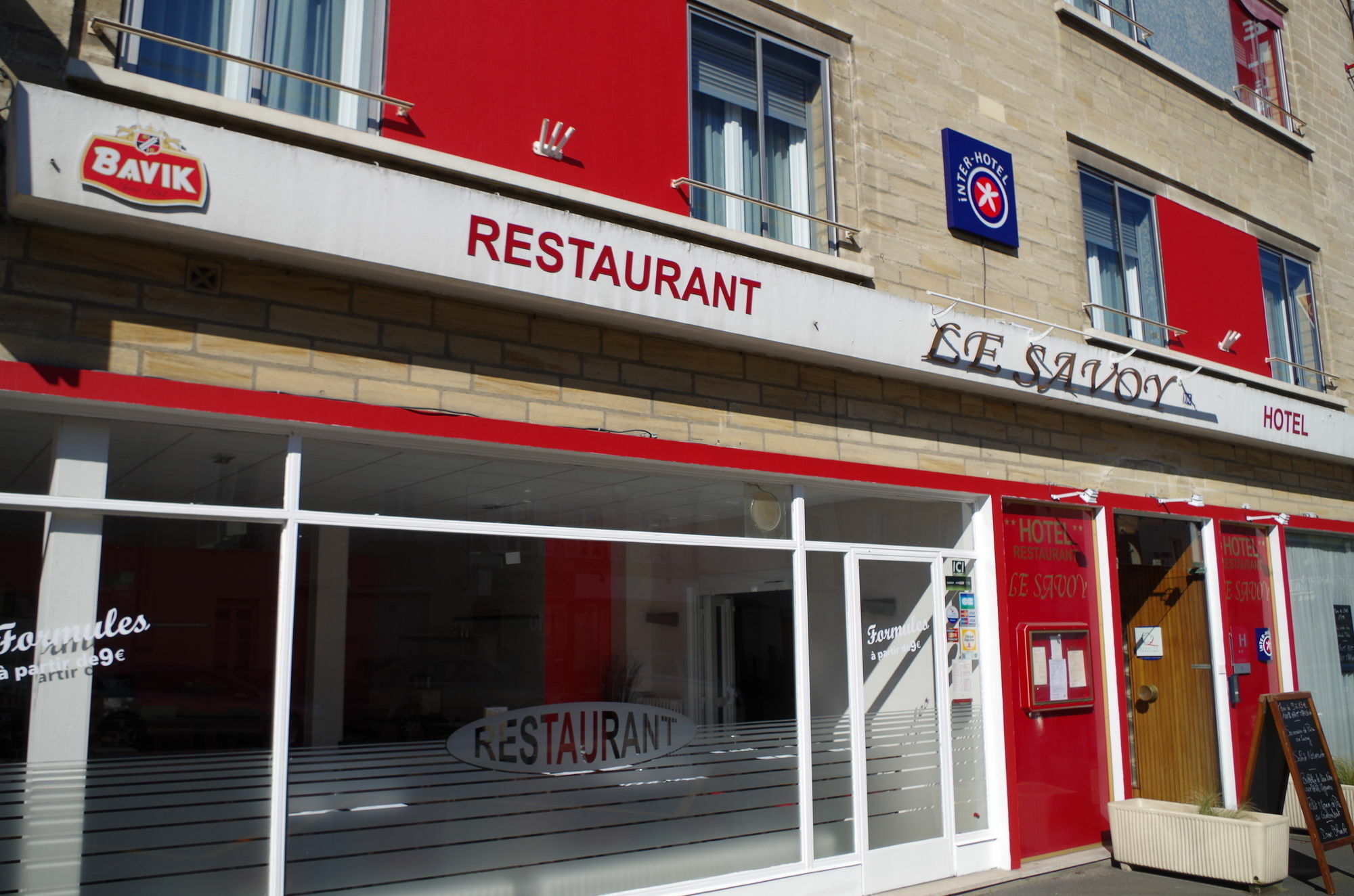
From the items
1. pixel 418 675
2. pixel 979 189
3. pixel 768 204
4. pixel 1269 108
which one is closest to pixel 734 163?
pixel 768 204

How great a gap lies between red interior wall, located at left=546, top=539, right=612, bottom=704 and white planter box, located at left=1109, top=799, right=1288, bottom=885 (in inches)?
169

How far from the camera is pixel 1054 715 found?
26.5 feet

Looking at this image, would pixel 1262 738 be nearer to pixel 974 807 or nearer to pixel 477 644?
pixel 974 807

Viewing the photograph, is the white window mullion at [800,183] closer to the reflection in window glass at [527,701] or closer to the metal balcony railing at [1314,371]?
the reflection in window glass at [527,701]

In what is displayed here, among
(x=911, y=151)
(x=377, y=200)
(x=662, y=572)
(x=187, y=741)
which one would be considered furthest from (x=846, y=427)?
(x=187, y=741)

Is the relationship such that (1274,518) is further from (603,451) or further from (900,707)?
(603,451)

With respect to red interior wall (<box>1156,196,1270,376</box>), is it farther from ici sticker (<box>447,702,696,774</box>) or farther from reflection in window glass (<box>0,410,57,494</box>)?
reflection in window glass (<box>0,410,57,494</box>)

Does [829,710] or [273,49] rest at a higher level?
[273,49]

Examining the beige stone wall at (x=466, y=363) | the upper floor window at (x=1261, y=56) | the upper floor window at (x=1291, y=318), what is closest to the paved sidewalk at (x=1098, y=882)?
the beige stone wall at (x=466, y=363)

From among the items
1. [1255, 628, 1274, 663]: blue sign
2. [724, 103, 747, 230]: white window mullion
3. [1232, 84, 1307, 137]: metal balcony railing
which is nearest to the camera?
[724, 103, 747, 230]: white window mullion

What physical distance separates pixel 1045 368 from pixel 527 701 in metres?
4.84

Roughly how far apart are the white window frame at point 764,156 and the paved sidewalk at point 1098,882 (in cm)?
434

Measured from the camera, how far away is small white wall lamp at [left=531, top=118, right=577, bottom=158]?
6.06 m

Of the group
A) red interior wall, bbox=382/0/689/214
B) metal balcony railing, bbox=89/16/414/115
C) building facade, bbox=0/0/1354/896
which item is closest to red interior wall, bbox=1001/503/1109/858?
building facade, bbox=0/0/1354/896
